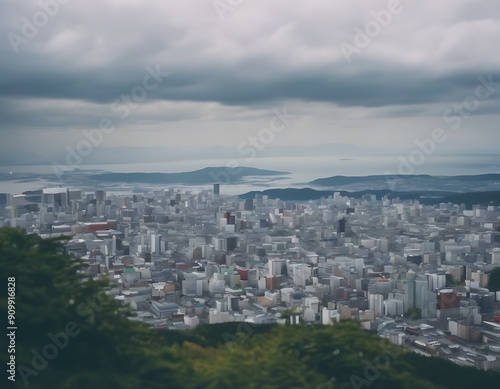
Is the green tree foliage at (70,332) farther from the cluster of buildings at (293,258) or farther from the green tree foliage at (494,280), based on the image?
the green tree foliage at (494,280)

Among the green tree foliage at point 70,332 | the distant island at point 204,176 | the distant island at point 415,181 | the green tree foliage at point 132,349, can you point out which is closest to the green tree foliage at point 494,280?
the distant island at point 415,181

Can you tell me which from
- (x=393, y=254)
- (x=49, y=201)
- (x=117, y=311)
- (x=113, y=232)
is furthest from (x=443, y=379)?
(x=49, y=201)

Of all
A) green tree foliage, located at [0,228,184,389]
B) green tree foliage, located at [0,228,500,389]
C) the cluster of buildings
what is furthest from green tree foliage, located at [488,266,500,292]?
green tree foliage, located at [0,228,184,389]

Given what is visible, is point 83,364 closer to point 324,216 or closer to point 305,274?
point 305,274

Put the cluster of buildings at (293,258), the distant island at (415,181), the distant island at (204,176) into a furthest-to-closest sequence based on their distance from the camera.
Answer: the distant island at (415,181) → the distant island at (204,176) → the cluster of buildings at (293,258)

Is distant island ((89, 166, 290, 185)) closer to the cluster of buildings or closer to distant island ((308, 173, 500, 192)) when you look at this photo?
the cluster of buildings

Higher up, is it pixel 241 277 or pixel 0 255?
pixel 0 255
